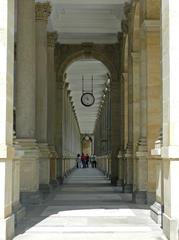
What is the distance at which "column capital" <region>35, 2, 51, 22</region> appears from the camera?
23.4 metres

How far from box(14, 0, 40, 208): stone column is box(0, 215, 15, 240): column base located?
22.2ft

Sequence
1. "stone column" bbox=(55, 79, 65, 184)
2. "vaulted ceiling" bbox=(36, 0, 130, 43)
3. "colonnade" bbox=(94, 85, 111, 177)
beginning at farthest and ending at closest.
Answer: "colonnade" bbox=(94, 85, 111, 177), "stone column" bbox=(55, 79, 65, 184), "vaulted ceiling" bbox=(36, 0, 130, 43)

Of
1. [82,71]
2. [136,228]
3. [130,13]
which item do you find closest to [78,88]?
[82,71]

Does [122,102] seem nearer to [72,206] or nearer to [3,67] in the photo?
[72,206]

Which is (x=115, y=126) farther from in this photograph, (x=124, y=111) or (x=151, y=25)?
(x=151, y=25)

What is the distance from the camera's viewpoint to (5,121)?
1079 centimetres

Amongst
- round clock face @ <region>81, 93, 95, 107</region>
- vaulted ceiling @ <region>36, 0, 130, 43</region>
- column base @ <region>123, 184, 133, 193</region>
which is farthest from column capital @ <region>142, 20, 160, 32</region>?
round clock face @ <region>81, 93, 95, 107</region>

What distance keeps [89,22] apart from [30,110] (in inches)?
520

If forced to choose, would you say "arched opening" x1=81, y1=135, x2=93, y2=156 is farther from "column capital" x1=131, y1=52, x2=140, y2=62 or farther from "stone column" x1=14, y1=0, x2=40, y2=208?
"stone column" x1=14, y1=0, x2=40, y2=208

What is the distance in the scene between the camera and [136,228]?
12625 mm

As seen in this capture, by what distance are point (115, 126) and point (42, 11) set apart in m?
11.2

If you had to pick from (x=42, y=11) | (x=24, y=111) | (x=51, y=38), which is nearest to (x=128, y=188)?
(x=24, y=111)

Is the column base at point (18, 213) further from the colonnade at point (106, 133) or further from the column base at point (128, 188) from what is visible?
the colonnade at point (106, 133)
